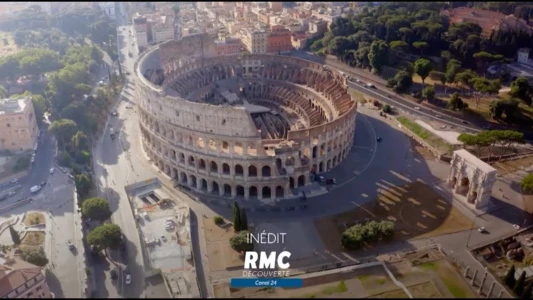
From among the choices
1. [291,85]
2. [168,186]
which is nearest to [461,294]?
[168,186]

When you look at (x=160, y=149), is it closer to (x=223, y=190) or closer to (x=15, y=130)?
(x=223, y=190)

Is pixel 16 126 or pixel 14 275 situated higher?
pixel 16 126

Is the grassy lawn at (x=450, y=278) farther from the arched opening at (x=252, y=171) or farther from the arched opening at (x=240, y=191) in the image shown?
the arched opening at (x=240, y=191)

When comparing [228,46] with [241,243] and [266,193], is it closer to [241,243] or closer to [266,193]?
[266,193]

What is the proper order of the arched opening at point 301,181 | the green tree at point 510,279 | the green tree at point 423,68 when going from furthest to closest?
the green tree at point 423,68 → the arched opening at point 301,181 → the green tree at point 510,279

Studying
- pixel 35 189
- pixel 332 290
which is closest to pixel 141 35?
pixel 35 189

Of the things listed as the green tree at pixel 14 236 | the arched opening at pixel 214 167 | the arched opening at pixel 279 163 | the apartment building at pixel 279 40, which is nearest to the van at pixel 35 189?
the green tree at pixel 14 236

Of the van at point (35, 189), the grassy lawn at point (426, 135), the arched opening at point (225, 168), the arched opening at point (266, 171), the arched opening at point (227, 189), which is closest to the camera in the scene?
the arched opening at point (266, 171)
